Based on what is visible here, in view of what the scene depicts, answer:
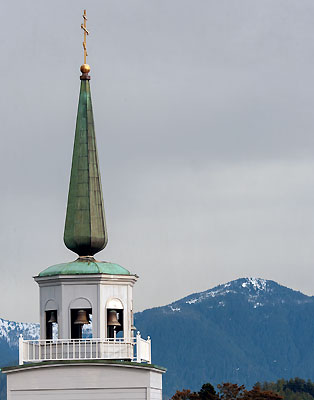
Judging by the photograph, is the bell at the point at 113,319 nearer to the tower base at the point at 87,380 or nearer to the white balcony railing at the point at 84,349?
the white balcony railing at the point at 84,349

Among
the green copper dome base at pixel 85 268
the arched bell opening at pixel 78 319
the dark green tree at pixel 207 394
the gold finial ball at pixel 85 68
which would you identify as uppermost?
the gold finial ball at pixel 85 68

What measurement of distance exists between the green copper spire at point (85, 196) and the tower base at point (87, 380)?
13.3 feet

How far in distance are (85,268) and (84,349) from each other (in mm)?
2780

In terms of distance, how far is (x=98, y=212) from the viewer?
54094 mm

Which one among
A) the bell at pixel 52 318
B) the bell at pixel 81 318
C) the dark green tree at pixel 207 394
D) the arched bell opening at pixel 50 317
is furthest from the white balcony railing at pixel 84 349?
the dark green tree at pixel 207 394

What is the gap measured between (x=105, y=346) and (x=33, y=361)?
2568 millimetres

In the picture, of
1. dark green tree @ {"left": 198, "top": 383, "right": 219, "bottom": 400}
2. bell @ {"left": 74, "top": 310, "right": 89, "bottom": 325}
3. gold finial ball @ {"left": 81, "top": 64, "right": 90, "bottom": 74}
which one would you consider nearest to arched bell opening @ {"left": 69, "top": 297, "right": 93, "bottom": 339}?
bell @ {"left": 74, "top": 310, "right": 89, "bottom": 325}

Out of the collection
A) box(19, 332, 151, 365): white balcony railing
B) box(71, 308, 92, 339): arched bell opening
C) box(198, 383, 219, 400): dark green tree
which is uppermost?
box(198, 383, 219, 400): dark green tree

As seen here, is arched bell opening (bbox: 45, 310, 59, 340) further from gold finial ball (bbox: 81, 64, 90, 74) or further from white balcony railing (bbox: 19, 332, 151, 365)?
gold finial ball (bbox: 81, 64, 90, 74)

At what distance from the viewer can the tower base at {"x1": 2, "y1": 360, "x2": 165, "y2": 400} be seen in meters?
53.0

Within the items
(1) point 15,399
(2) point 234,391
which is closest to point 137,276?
(1) point 15,399

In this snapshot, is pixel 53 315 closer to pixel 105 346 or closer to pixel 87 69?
pixel 105 346

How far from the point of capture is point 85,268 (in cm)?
5375

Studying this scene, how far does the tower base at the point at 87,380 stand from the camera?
→ 174 ft
